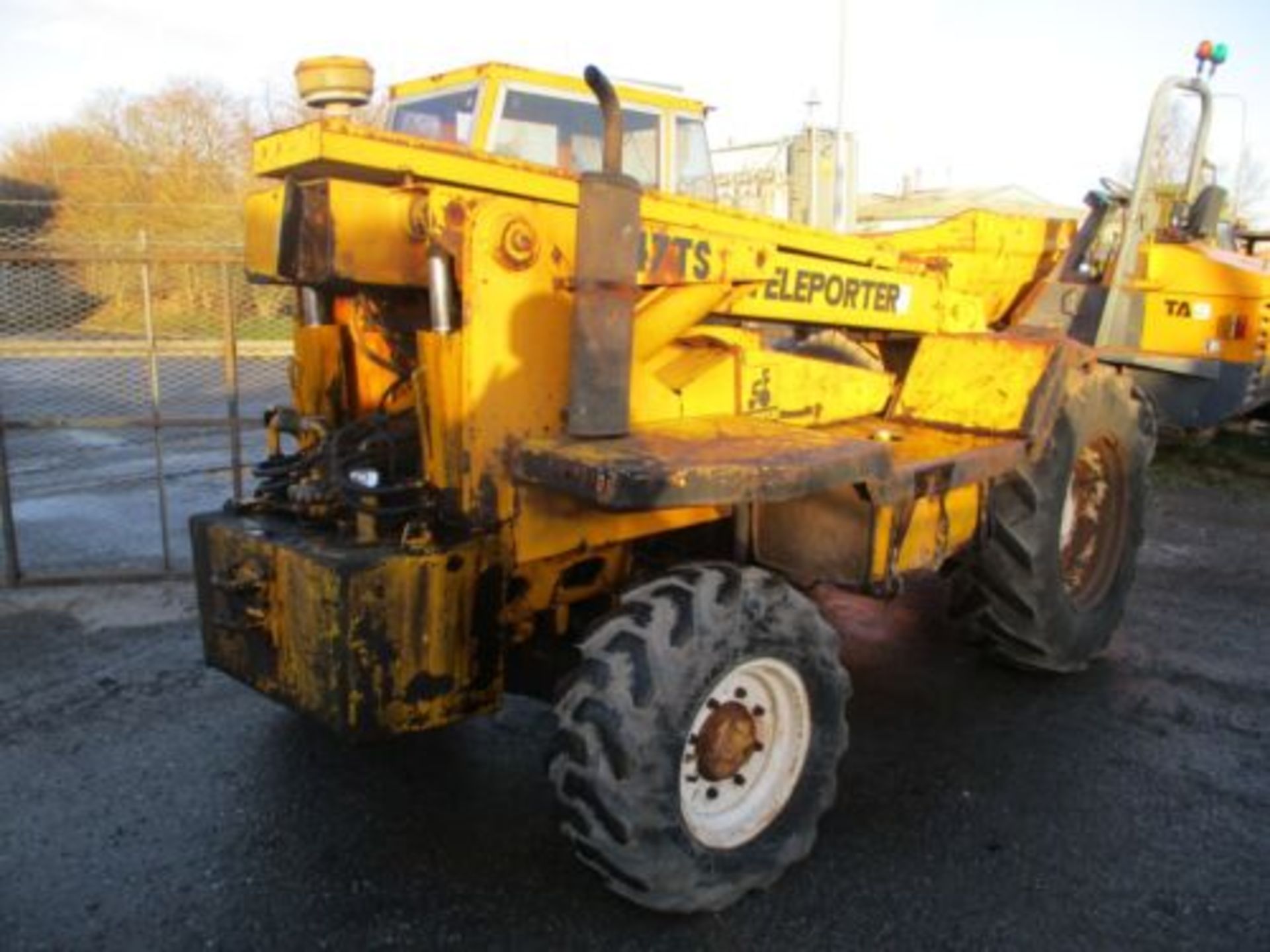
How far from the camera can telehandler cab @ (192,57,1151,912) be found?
2.84m

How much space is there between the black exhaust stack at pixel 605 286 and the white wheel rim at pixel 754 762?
870 mm

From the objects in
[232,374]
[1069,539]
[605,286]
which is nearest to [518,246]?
[605,286]

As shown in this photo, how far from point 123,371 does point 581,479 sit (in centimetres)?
617

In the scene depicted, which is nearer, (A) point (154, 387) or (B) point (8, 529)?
(B) point (8, 529)

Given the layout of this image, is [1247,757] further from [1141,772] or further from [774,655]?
[774,655]

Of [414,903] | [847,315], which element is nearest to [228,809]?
[414,903]

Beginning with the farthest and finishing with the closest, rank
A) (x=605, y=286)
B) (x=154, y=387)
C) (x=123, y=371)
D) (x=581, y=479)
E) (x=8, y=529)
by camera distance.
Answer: (x=123, y=371) → (x=154, y=387) → (x=8, y=529) → (x=605, y=286) → (x=581, y=479)

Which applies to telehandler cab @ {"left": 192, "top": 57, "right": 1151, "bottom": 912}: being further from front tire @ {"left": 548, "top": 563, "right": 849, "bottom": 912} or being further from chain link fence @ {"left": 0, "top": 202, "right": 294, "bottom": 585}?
chain link fence @ {"left": 0, "top": 202, "right": 294, "bottom": 585}

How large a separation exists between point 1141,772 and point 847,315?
2096 mm

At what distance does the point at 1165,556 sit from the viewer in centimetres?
713

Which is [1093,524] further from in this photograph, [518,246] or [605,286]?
[518,246]

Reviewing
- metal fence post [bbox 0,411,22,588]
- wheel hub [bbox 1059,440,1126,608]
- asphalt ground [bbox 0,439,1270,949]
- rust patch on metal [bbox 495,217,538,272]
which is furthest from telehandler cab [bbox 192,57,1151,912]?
metal fence post [bbox 0,411,22,588]

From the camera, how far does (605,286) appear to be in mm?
2850

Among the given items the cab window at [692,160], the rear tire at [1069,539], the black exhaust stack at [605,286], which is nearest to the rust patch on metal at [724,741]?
the black exhaust stack at [605,286]
